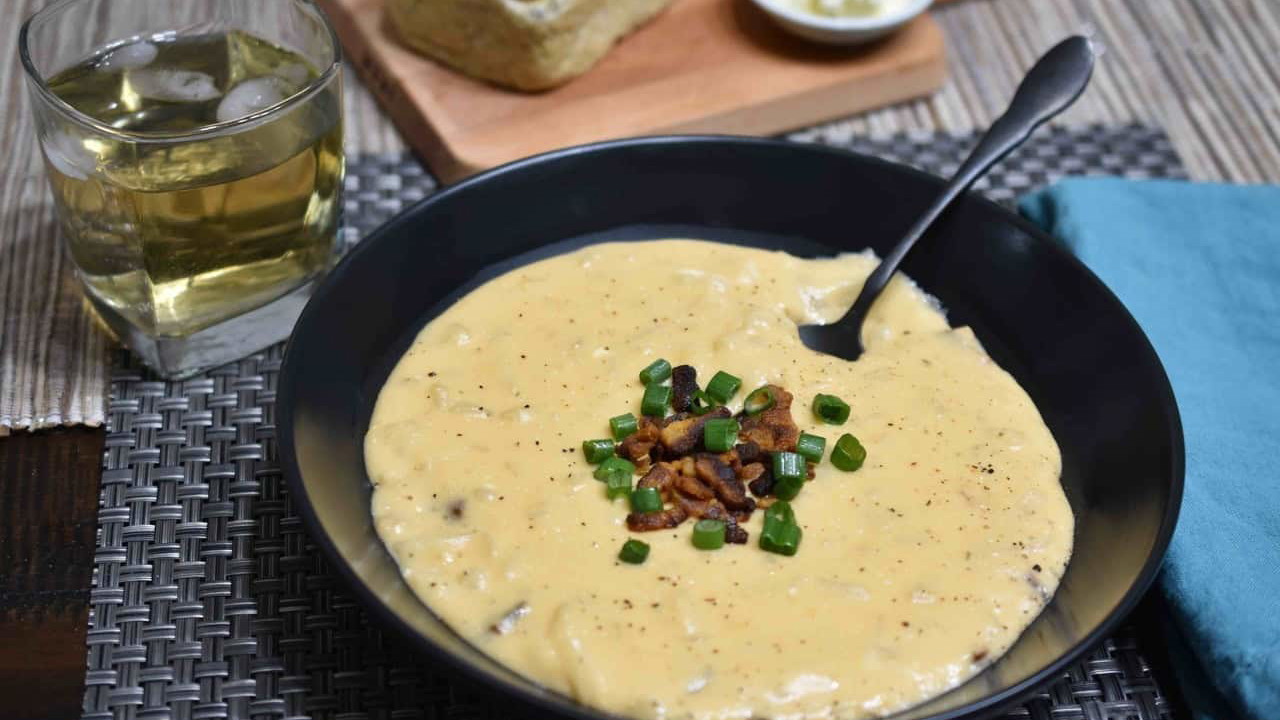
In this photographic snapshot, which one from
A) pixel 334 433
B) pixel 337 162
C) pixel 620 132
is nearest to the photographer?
pixel 334 433

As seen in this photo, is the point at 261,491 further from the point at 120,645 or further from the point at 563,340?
the point at 563,340

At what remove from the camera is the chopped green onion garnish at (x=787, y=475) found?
2062mm

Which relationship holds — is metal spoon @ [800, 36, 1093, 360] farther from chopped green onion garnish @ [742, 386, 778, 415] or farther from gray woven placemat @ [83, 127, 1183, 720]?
gray woven placemat @ [83, 127, 1183, 720]

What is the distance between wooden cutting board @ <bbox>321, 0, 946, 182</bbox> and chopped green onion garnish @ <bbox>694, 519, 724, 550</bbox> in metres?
1.35

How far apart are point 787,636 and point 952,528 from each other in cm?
36

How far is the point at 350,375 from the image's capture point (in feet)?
7.45

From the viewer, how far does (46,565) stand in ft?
7.20

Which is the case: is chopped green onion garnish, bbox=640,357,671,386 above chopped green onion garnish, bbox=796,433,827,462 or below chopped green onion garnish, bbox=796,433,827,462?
below

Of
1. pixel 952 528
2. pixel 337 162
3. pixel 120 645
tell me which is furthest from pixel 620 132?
A: pixel 120 645

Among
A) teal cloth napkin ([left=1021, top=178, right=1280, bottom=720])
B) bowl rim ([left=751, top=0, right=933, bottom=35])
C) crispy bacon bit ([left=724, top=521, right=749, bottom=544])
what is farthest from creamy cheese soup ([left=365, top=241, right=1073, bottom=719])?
bowl rim ([left=751, top=0, right=933, bottom=35])

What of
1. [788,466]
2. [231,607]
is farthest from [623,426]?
[231,607]

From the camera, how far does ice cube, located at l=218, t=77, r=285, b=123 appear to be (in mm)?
2480

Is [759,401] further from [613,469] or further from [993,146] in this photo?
[993,146]

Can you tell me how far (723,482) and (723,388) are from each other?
25 cm
